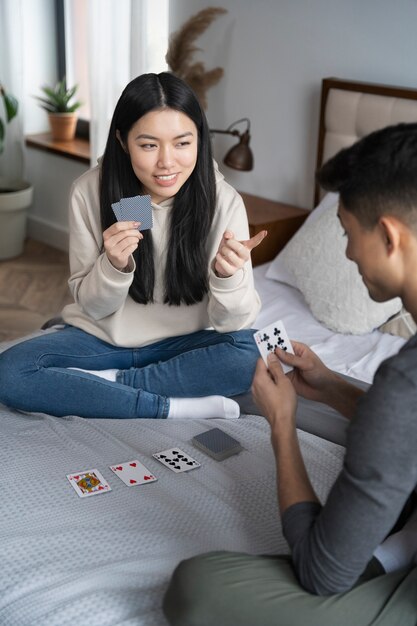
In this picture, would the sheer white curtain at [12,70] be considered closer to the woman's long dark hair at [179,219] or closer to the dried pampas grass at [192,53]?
the dried pampas grass at [192,53]

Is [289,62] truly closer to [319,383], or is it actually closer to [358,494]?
[319,383]

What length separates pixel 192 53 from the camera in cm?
381

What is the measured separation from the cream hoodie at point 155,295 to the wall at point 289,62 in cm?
127

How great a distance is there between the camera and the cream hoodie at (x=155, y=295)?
2.34 metres

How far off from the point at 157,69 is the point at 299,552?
339 cm

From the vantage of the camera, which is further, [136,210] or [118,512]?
[136,210]

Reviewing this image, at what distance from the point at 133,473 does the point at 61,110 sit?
350cm

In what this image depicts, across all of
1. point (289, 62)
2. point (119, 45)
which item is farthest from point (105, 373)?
point (119, 45)

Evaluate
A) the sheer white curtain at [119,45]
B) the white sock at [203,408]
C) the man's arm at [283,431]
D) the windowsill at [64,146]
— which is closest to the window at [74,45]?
the windowsill at [64,146]

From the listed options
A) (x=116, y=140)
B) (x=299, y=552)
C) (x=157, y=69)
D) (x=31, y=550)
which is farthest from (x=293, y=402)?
(x=157, y=69)

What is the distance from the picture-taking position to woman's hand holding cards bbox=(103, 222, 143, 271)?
2.09 metres

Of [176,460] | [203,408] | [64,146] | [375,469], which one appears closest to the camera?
[375,469]

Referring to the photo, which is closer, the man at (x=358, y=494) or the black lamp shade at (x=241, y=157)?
the man at (x=358, y=494)

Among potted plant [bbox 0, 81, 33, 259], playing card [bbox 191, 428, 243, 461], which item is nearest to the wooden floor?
potted plant [bbox 0, 81, 33, 259]
